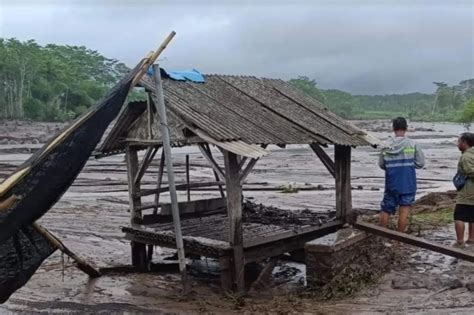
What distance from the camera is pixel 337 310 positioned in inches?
275

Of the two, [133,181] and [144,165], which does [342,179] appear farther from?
[133,181]

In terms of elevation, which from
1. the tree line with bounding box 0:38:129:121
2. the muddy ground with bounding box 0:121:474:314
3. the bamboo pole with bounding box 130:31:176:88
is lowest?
the muddy ground with bounding box 0:121:474:314

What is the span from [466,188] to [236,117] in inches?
138

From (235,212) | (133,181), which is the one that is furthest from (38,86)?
(235,212)

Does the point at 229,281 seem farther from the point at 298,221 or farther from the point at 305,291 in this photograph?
the point at 298,221

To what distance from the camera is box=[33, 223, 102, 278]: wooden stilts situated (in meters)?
7.15

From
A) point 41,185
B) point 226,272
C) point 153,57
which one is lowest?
point 226,272

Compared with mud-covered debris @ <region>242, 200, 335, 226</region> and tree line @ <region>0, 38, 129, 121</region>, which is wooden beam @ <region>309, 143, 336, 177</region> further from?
tree line @ <region>0, 38, 129, 121</region>

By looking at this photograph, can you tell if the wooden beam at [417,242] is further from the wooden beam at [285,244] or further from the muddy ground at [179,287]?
the wooden beam at [285,244]

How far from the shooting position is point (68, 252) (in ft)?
→ 25.9

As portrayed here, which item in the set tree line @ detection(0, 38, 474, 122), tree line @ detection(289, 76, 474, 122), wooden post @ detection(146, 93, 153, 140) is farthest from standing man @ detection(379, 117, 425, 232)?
tree line @ detection(289, 76, 474, 122)

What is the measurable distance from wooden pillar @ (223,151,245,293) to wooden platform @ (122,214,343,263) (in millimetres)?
126

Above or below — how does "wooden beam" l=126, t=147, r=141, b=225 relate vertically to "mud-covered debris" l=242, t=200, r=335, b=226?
above

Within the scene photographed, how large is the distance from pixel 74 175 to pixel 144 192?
3.17 meters
